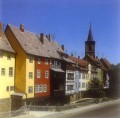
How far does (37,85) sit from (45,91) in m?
3.32

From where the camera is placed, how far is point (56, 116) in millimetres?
44031

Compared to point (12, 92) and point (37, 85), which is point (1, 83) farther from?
point (37, 85)

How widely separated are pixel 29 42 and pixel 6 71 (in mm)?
9878

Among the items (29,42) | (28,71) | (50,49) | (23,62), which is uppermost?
(29,42)

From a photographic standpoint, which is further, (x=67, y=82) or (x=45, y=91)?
(x=67, y=82)

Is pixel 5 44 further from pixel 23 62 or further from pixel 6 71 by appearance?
pixel 6 71

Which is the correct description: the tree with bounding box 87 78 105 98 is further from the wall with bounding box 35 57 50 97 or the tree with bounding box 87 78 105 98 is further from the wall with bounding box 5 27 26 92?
the wall with bounding box 5 27 26 92

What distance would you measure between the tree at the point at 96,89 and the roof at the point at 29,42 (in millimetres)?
23807

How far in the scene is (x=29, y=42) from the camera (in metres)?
55.7

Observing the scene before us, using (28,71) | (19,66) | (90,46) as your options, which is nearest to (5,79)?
(19,66)

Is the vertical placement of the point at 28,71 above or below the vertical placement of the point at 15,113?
above

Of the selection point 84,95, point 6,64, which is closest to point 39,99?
point 6,64

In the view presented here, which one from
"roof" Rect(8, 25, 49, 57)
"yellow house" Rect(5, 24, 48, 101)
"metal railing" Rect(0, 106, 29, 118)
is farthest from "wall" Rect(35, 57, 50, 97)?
"metal railing" Rect(0, 106, 29, 118)

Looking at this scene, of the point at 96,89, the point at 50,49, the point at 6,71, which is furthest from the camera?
the point at 96,89
